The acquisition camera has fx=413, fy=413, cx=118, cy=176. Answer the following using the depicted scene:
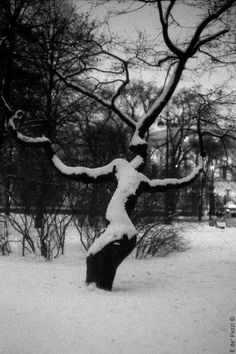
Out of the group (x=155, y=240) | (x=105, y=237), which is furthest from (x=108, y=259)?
(x=155, y=240)

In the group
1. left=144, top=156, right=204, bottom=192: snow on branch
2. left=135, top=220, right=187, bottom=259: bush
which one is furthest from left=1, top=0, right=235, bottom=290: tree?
left=135, top=220, right=187, bottom=259: bush

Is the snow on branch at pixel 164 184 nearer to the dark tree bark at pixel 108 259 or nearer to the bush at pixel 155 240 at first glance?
the dark tree bark at pixel 108 259

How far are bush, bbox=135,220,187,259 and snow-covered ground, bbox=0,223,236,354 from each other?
3095mm

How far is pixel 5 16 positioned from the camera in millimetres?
13594

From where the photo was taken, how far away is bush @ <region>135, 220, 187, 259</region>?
13367 mm

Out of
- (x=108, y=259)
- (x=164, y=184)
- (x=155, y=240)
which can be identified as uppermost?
(x=164, y=184)

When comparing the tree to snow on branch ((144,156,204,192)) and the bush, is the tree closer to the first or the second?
snow on branch ((144,156,204,192))

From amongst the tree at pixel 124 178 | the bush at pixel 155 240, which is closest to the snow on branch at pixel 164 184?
the tree at pixel 124 178

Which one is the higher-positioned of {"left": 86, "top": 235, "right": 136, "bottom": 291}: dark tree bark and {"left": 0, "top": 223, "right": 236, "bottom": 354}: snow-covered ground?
{"left": 86, "top": 235, "right": 136, "bottom": 291}: dark tree bark

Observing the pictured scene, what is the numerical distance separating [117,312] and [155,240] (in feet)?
25.5

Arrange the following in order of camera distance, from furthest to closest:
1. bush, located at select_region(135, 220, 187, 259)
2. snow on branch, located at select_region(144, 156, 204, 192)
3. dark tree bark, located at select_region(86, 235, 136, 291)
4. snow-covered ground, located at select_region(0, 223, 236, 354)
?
bush, located at select_region(135, 220, 187, 259) → snow on branch, located at select_region(144, 156, 204, 192) → dark tree bark, located at select_region(86, 235, 136, 291) → snow-covered ground, located at select_region(0, 223, 236, 354)

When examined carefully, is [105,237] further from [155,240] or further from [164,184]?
→ [155,240]

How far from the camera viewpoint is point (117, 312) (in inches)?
238

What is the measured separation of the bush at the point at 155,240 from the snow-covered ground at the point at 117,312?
3095 millimetres
